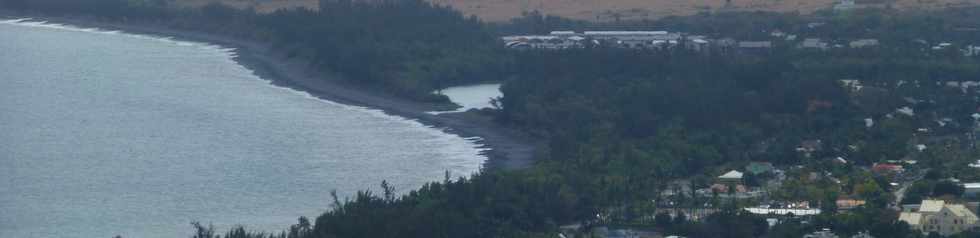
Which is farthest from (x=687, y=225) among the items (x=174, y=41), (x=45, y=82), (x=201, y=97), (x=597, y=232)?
(x=174, y=41)

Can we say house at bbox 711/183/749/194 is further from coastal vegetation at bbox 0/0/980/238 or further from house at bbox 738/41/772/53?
house at bbox 738/41/772/53

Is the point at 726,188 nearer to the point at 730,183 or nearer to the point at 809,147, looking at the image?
the point at 730,183

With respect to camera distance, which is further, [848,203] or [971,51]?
[971,51]

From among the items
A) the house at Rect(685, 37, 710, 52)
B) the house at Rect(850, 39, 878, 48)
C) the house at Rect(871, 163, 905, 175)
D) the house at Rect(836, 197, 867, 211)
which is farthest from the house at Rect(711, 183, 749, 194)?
the house at Rect(850, 39, 878, 48)

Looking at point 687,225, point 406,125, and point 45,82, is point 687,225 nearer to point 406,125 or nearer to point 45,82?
point 406,125

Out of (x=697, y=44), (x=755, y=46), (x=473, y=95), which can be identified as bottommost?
(x=473, y=95)

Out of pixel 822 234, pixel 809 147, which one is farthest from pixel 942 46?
pixel 822 234

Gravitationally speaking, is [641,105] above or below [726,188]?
above
